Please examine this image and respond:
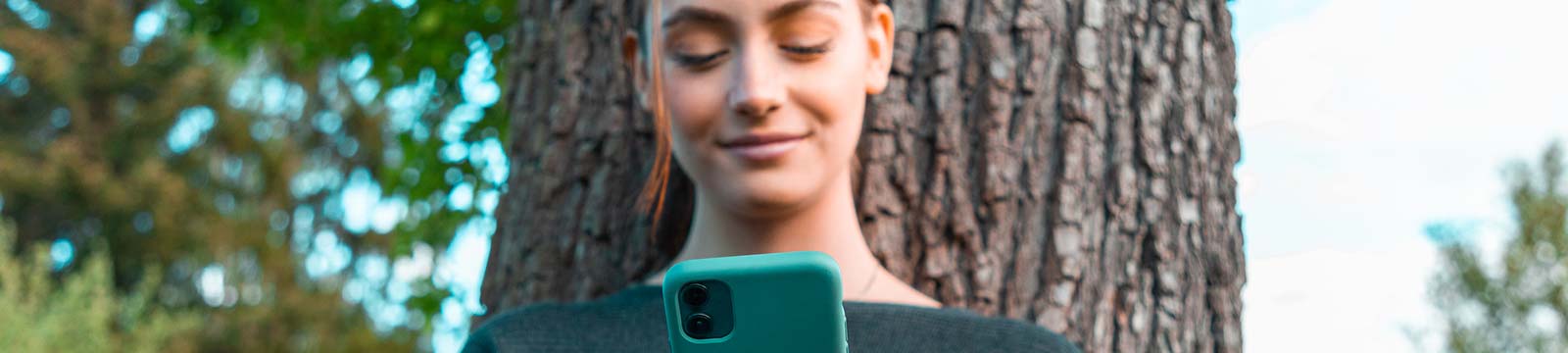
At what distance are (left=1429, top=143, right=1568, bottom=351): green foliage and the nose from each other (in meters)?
18.7

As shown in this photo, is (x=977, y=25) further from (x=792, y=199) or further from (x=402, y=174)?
(x=402, y=174)

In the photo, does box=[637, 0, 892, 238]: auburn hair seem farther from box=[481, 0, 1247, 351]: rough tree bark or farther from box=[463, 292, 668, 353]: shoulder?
box=[463, 292, 668, 353]: shoulder

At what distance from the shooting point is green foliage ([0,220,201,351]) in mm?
12633

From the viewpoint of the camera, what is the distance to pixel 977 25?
2.36m

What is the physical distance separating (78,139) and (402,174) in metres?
13.1

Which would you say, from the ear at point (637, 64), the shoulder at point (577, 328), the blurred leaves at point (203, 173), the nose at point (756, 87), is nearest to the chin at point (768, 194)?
the nose at point (756, 87)

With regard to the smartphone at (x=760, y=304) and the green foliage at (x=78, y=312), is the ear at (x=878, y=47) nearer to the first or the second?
the smartphone at (x=760, y=304)

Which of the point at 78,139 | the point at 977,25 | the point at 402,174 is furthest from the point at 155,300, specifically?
the point at 977,25

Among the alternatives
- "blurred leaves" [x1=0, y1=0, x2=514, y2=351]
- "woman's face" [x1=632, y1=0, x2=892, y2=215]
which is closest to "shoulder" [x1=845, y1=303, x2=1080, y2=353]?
"woman's face" [x1=632, y1=0, x2=892, y2=215]

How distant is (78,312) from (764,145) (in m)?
14.6

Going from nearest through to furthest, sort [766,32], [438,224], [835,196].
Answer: [766,32], [835,196], [438,224]

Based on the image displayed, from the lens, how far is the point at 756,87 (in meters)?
1.87

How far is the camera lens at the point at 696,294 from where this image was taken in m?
1.07

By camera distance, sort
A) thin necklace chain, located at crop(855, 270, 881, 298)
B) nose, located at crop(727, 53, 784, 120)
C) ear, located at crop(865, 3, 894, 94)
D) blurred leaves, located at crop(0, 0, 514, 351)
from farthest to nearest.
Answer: blurred leaves, located at crop(0, 0, 514, 351) → ear, located at crop(865, 3, 894, 94) → thin necklace chain, located at crop(855, 270, 881, 298) → nose, located at crop(727, 53, 784, 120)
